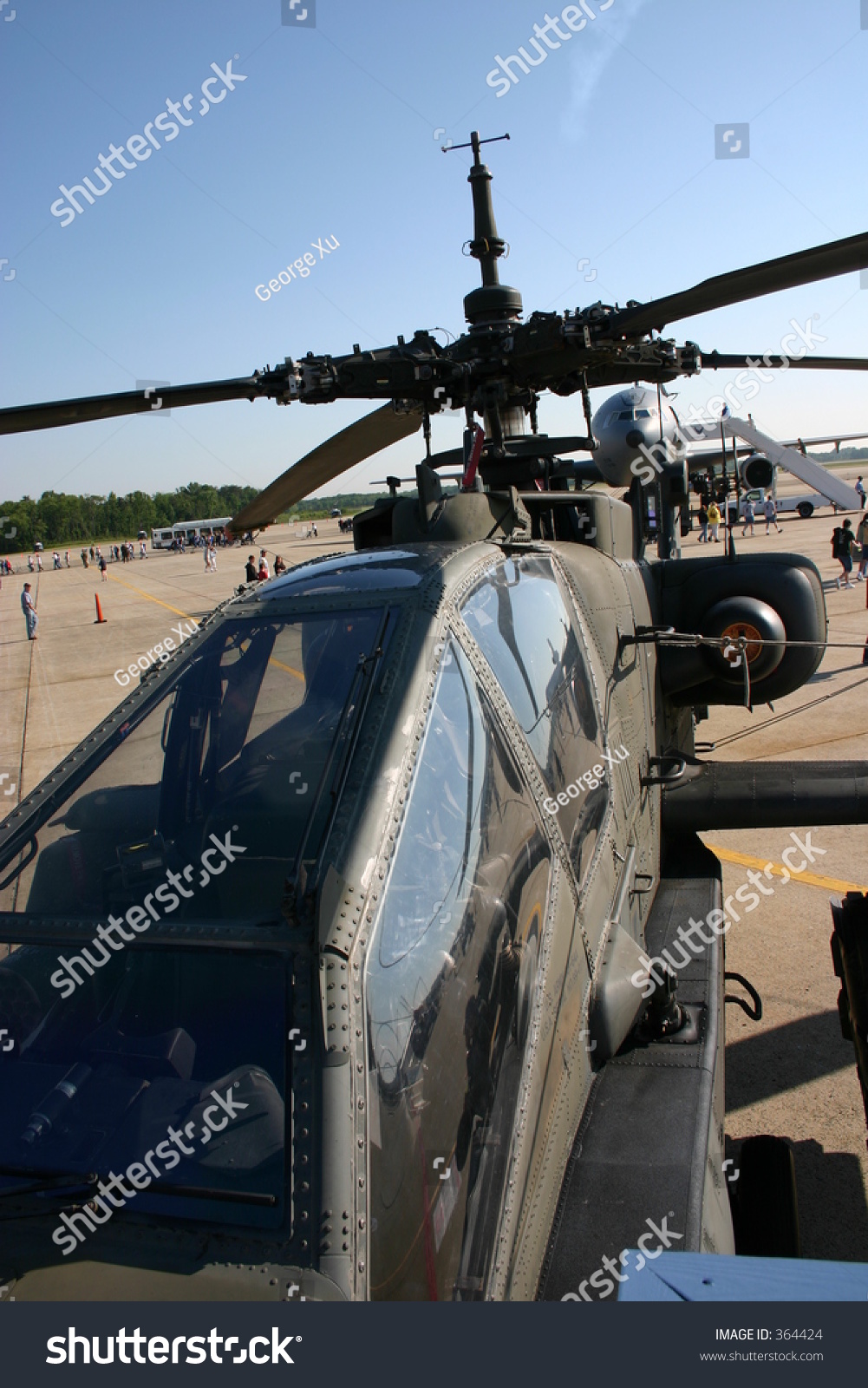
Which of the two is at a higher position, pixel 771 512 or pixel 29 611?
pixel 771 512

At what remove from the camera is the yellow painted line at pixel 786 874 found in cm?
643

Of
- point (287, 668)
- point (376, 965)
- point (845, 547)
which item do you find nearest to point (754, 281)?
point (287, 668)

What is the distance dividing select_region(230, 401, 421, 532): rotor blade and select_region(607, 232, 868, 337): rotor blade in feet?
5.44

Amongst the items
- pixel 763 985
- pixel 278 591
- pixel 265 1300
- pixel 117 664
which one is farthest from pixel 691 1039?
pixel 117 664

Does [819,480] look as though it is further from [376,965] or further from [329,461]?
[376,965]

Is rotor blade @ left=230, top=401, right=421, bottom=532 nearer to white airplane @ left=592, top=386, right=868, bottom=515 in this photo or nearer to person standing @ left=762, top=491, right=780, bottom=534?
white airplane @ left=592, top=386, right=868, bottom=515

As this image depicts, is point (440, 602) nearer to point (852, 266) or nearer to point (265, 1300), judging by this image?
point (265, 1300)

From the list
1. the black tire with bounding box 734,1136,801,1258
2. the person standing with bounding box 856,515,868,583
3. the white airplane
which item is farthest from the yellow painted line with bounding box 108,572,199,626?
the black tire with bounding box 734,1136,801,1258

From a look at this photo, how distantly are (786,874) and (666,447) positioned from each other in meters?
3.58

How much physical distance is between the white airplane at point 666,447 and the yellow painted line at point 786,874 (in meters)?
2.86

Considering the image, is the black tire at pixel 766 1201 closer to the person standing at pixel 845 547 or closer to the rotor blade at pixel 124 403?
the rotor blade at pixel 124 403

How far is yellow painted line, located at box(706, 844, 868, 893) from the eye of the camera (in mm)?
6430

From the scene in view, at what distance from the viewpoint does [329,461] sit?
19.9ft

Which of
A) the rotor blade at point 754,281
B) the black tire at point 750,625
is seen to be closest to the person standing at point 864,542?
the black tire at point 750,625
